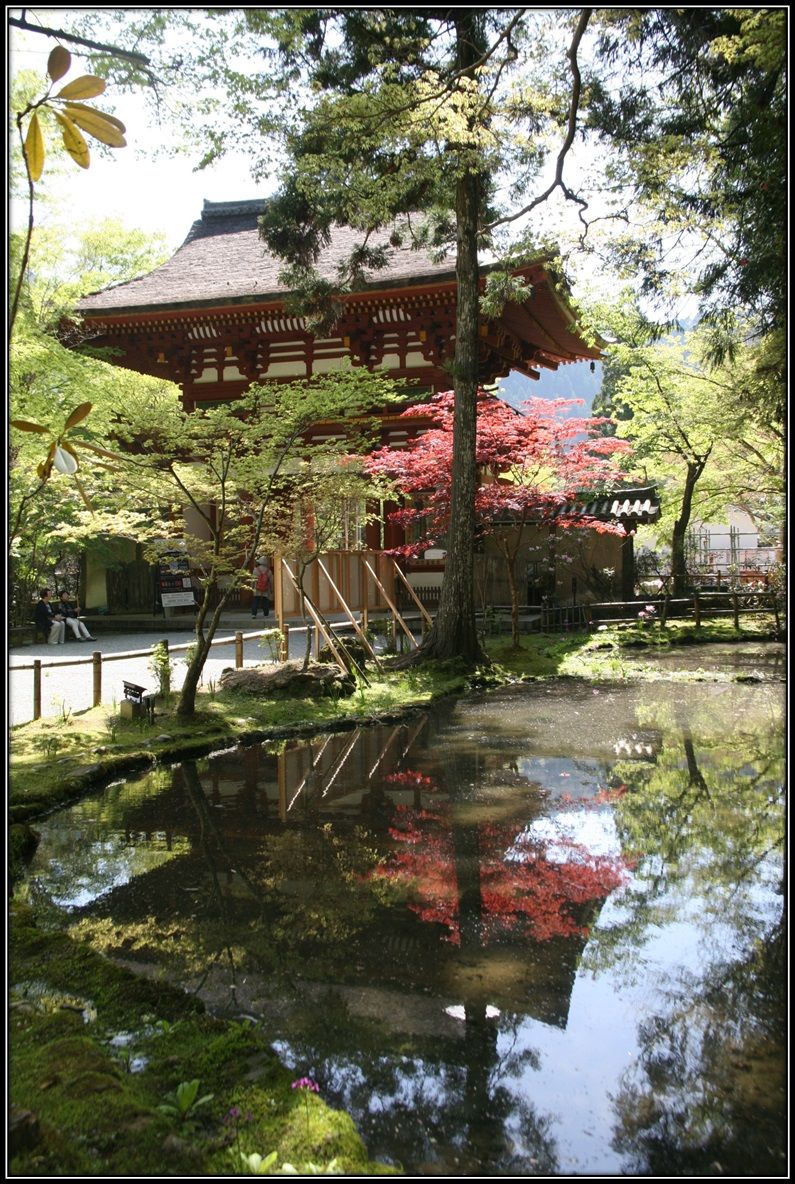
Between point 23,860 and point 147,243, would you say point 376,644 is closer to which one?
point 23,860

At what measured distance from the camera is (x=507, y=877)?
4.55 meters

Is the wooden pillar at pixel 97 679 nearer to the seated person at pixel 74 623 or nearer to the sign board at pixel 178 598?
the sign board at pixel 178 598

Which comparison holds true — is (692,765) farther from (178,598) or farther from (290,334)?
(290,334)

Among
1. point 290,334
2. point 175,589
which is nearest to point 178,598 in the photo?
point 175,589

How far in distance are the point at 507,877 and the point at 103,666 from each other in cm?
860

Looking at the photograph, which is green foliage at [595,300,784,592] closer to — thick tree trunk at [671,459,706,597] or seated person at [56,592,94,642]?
thick tree trunk at [671,459,706,597]

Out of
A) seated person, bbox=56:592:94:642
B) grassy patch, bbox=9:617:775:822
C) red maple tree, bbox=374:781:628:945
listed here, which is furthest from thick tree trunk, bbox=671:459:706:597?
red maple tree, bbox=374:781:628:945

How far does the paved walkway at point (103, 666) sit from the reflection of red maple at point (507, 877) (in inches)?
148

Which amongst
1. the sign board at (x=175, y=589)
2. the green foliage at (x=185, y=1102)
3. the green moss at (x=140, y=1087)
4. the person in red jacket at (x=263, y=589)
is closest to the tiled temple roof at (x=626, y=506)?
the person in red jacket at (x=263, y=589)

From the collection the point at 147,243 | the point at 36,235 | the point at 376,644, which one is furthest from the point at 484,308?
the point at 147,243

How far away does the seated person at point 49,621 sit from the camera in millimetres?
15414

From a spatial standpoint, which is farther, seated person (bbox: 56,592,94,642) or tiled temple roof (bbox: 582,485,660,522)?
tiled temple roof (bbox: 582,485,660,522)

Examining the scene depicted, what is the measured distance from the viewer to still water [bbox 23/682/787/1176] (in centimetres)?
258

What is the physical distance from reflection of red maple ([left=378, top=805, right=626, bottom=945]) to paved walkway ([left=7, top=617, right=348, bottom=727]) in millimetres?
3753
